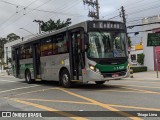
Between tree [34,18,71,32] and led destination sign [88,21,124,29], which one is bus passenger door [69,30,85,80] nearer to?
led destination sign [88,21,124,29]

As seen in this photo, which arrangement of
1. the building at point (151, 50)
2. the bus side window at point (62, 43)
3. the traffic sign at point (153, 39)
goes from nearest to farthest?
the bus side window at point (62, 43) → the traffic sign at point (153, 39) → the building at point (151, 50)

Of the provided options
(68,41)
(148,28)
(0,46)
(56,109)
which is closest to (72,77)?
(68,41)

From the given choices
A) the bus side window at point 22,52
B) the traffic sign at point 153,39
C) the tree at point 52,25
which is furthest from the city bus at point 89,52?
the tree at point 52,25

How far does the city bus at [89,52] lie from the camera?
15195 mm

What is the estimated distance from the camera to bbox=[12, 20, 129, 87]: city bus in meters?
15.2

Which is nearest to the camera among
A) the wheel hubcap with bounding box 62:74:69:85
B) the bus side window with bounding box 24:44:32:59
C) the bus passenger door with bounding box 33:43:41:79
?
the wheel hubcap with bounding box 62:74:69:85

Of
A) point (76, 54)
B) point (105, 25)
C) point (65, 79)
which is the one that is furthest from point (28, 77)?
point (105, 25)

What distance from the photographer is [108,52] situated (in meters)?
15.4

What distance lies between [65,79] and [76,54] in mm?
1874

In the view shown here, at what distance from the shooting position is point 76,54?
53.2 feet

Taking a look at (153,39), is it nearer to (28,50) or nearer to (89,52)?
(28,50)

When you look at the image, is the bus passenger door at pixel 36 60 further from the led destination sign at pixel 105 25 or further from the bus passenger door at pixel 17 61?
the led destination sign at pixel 105 25

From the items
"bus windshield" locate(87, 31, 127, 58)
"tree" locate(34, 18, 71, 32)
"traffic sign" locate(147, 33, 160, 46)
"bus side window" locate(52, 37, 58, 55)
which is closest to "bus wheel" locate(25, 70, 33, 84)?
"bus side window" locate(52, 37, 58, 55)

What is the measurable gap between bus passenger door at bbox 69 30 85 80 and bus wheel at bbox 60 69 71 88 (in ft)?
1.90
